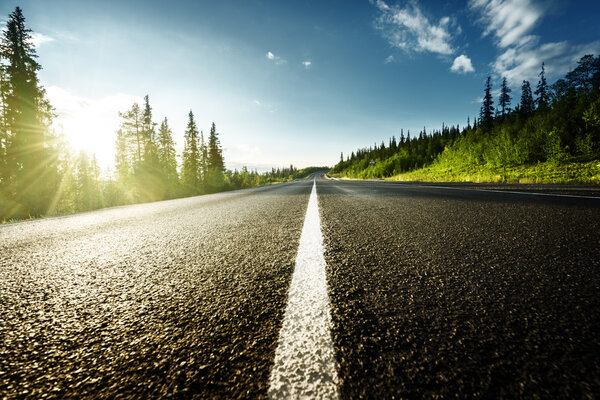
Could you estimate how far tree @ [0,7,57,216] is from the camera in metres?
14.0

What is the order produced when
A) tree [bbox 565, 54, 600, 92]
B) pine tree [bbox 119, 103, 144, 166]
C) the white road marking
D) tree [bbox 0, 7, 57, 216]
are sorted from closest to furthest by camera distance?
the white road marking → tree [bbox 0, 7, 57, 216] → pine tree [bbox 119, 103, 144, 166] → tree [bbox 565, 54, 600, 92]

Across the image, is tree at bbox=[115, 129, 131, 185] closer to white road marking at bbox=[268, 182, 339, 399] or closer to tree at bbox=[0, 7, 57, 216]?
tree at bbox=[0, 7, 57, 216]

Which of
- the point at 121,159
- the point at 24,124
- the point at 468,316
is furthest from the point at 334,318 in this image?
the point at 121,159

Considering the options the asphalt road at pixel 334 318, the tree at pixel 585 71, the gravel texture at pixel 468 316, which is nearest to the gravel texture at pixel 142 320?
the asphalt road at pixel 334 318

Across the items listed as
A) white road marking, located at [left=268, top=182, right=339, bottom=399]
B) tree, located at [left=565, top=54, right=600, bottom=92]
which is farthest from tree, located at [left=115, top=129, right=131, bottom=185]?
tree, located at [left=565, top=54, right=600, bottom=92]

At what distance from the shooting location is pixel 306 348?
773 millimetres

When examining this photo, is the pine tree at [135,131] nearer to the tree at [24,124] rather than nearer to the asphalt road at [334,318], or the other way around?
the tree at [24,124]

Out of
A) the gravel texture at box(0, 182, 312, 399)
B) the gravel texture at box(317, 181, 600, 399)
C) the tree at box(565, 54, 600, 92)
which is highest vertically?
the tree at box(565, 54, 600, 92)

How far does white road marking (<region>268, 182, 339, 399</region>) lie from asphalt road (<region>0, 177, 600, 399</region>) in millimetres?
29

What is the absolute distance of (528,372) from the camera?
2.13 ft

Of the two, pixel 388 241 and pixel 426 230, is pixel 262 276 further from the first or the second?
pixel 426 230

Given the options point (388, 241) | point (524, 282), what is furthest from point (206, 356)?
point (388, 241)

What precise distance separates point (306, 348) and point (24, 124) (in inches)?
914

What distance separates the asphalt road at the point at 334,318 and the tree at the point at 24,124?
18.2 m
